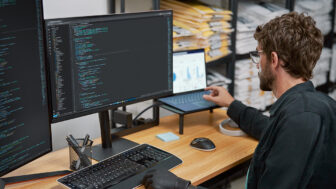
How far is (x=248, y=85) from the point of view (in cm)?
270

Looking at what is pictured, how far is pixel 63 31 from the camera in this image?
4.40 feet

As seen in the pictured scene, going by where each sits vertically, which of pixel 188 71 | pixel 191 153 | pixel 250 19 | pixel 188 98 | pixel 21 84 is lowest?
pixel 191 153

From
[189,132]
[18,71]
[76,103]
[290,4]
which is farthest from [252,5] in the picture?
[18,71]

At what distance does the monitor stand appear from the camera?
1.59 metres

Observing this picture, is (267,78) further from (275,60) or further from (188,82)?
(188,82)

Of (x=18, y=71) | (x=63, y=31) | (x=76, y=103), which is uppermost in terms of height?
(x=63, y=31)

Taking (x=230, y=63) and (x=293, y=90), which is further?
(x=230, y=63)

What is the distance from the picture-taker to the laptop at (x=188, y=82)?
1.93m

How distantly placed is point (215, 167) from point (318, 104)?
484mm

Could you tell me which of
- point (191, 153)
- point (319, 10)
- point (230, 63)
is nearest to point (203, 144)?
point (191, 153)

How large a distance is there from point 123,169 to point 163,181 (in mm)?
181

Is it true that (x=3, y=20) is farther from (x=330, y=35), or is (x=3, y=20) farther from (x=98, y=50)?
(x=330, y=35)

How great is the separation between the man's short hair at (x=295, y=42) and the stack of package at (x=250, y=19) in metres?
1.11

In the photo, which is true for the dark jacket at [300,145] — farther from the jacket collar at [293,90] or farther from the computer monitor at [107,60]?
the computer monitor at [107,60]
